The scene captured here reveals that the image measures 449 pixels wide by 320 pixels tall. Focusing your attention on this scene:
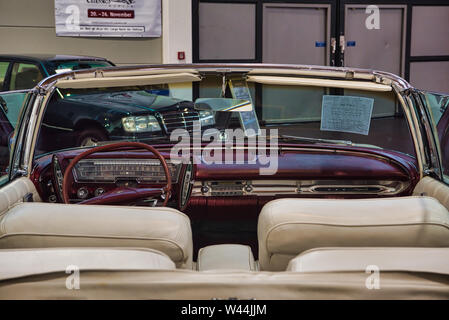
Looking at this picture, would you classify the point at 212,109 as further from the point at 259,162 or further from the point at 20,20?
the point at 20,20

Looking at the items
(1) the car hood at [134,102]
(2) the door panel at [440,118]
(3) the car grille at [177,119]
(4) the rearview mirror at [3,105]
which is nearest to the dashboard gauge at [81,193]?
(4) the rearview mirror at [3,105]

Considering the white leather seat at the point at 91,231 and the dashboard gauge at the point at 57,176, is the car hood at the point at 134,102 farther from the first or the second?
the white leather seat at the point at 91,231

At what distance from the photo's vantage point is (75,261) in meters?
1.30

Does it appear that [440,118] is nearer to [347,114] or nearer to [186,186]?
[347,114]

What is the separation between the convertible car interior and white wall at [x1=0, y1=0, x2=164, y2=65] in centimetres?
617

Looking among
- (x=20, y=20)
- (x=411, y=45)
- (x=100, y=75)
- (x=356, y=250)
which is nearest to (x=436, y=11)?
(x=411, y=45)

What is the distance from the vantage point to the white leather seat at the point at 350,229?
151cm

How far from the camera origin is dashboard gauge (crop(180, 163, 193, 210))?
107 inches

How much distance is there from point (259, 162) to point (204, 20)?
23.6 feet

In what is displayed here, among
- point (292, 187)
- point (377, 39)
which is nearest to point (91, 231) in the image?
point (292, 187)

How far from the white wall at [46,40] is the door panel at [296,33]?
1.97m

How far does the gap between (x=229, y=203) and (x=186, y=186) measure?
321 mm

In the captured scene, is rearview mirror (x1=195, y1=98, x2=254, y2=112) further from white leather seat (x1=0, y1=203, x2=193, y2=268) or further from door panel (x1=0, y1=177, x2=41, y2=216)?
white leather seat (x1=0, y1=203, x2=193, y2=268)

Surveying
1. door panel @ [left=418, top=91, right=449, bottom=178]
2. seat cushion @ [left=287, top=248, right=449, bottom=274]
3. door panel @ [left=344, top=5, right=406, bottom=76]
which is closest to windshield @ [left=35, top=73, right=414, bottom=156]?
door panel @ [left=418, top=91, right=449, bottom=178]
